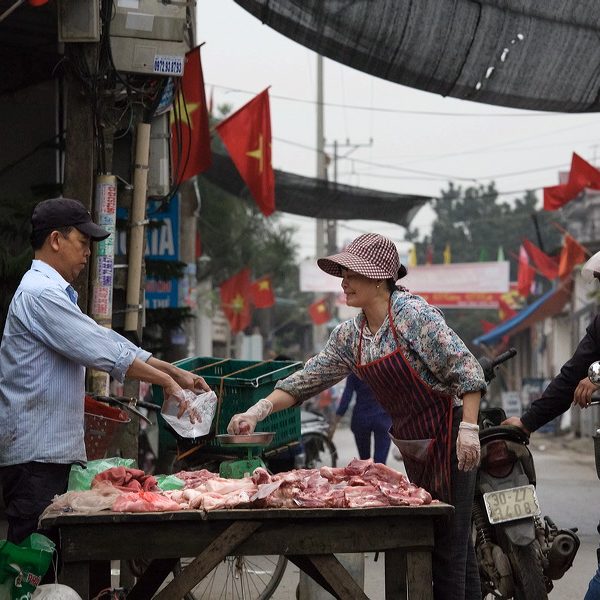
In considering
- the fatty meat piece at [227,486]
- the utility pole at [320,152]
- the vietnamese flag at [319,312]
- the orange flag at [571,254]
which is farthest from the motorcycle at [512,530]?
the vietnamese flag at [319,312]

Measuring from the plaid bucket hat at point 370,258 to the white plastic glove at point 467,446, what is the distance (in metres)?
0.82

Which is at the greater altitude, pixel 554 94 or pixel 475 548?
pixel 554 94

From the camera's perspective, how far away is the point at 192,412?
19.2 ft

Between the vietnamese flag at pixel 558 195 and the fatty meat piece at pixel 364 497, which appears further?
the vietnamese flag at pixel 558 195

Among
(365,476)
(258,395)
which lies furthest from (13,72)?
(365,476)

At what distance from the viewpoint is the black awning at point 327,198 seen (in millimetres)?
18094

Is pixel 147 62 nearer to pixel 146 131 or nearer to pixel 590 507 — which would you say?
pixel 146 131

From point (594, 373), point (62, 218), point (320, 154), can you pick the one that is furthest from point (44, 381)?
point (320, 154)

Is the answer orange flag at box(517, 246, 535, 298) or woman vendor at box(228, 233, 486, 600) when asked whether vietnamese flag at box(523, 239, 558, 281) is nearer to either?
orange flag at box(517, 246, 535, 298)

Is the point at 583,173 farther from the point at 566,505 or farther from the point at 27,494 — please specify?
the point at 27,494

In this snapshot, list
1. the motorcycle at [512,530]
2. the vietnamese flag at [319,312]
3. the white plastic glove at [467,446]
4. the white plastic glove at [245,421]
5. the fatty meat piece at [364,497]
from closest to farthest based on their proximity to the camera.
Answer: the fatty meat piece at [364,497], the white plastic glove at [467,446], the white plastic glove at [245,421], the motorcycle at [512,530], the vietnamese flag at [319,312]

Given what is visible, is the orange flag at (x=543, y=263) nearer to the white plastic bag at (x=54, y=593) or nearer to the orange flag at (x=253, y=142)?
the orange flag at (x=253, y=142)

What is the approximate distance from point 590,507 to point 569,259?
58.1ft

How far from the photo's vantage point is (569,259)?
99.9 feet
